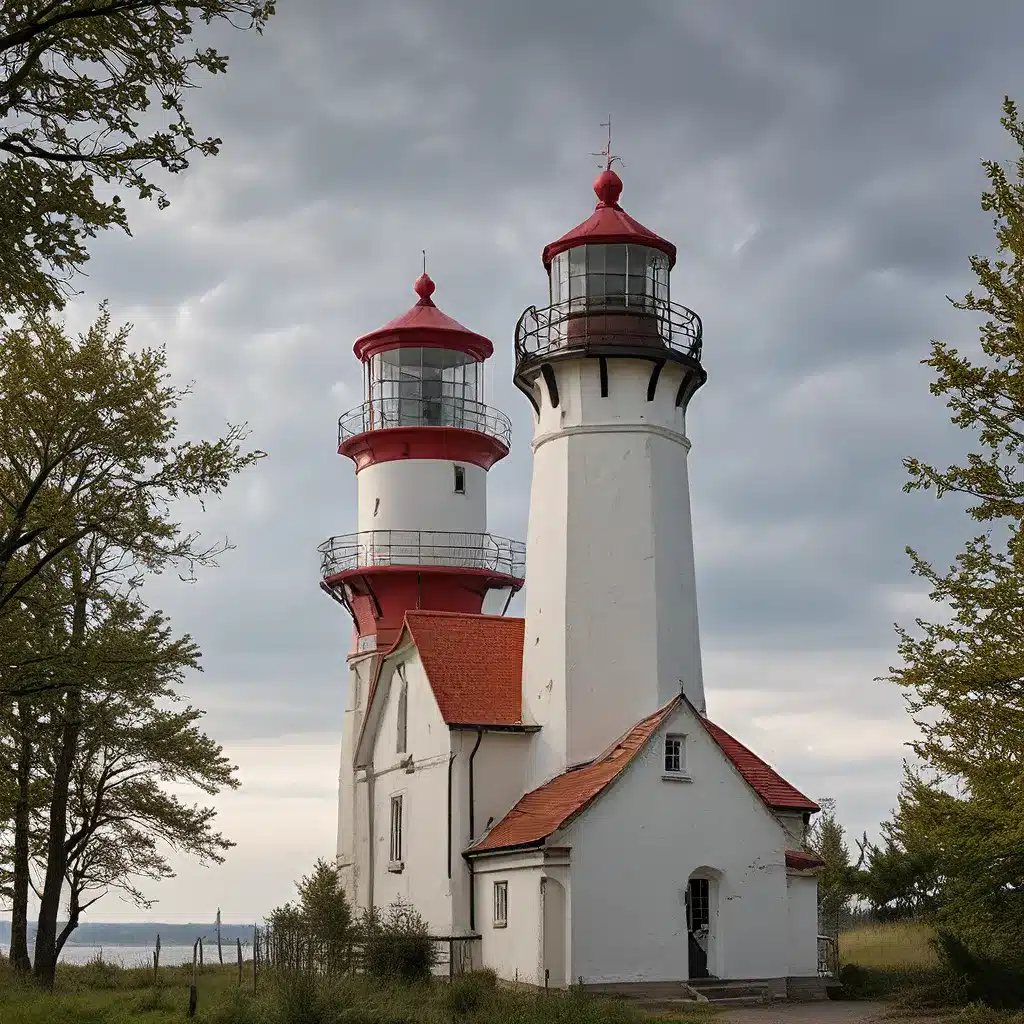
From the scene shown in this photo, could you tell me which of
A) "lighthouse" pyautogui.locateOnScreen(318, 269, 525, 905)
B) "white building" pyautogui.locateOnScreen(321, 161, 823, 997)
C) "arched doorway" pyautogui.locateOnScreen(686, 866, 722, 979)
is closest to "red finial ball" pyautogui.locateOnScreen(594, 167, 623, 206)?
"white building" pyautogui.locateOnScreen(321, 161, 823, 997)

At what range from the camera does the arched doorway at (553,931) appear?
21.9 meters

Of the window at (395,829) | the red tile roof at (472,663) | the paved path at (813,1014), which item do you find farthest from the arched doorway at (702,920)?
the window at (395,829)

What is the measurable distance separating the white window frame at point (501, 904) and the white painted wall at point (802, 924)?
4.77 metres

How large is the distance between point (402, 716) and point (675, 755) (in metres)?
7.24

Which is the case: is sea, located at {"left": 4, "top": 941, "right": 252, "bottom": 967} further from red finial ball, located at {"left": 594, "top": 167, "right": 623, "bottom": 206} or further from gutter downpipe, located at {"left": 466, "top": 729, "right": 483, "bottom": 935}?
red finial ball, located at {"left": 594, "top": 167, "right": 623, "bottom": 206}

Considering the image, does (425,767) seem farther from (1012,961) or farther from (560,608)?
(1012,961)

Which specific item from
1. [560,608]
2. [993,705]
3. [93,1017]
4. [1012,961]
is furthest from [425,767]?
[993,705]

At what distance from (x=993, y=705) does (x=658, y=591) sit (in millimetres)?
9423

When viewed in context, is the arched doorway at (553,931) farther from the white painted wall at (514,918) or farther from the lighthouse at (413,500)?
the lighthouse at (413,500)

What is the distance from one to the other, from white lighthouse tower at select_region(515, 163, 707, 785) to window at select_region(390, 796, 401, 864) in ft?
12.6

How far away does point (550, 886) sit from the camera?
22172 millimetres

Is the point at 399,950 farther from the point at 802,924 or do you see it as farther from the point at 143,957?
the point at 143,957

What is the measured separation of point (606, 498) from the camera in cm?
2584

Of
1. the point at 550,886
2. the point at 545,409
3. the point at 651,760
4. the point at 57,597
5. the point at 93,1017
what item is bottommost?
the point at 93,1017
